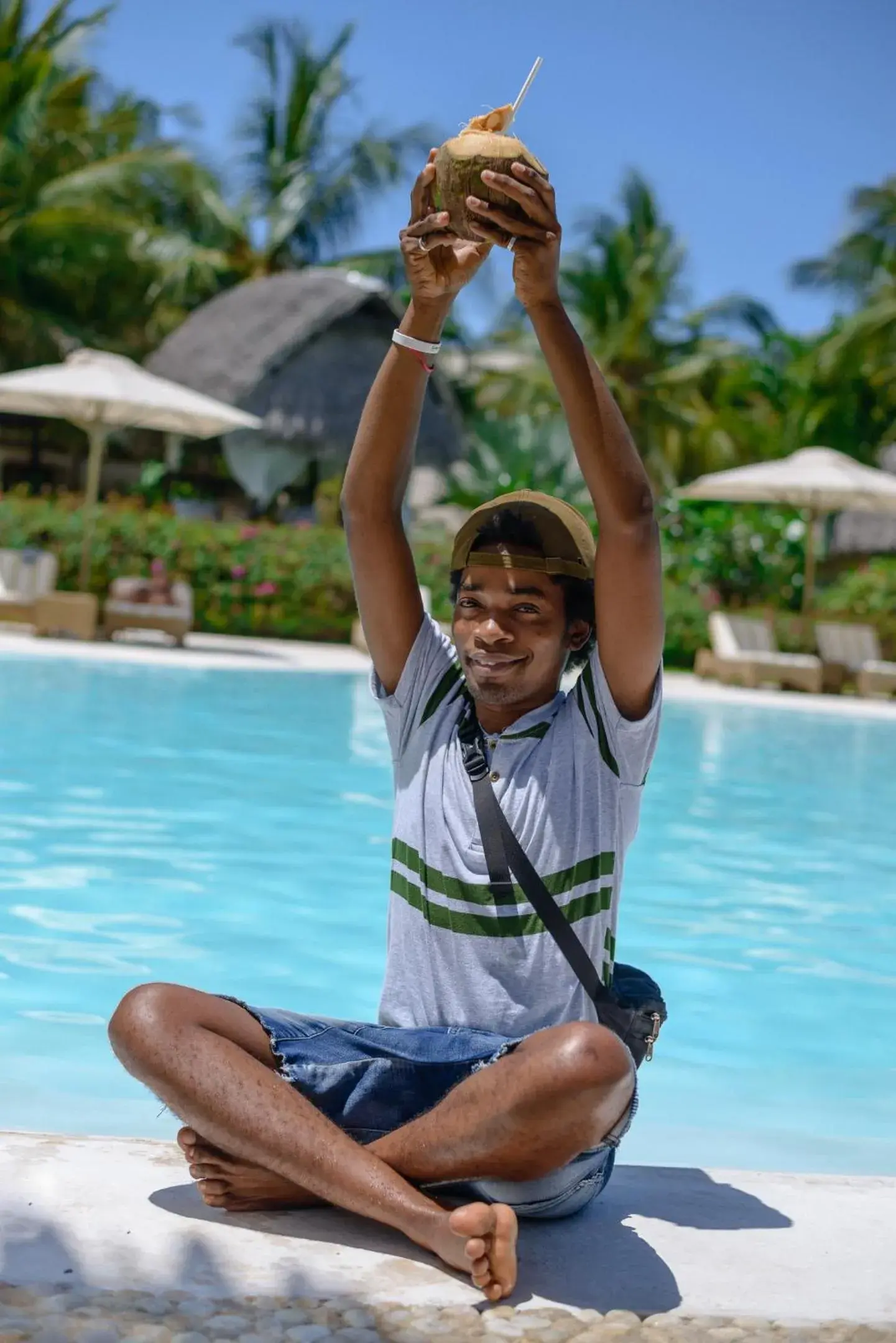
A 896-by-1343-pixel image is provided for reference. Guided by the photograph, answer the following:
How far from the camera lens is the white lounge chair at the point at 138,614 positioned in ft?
57.4

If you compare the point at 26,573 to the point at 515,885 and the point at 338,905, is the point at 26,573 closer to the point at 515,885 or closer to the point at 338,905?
the point at 338,905

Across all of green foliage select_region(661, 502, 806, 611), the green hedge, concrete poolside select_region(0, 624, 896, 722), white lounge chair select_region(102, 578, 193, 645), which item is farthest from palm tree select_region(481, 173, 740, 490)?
white lounge chair select_region(102, 578, 193, 645)

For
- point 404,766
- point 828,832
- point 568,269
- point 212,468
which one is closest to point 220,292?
point 212,468

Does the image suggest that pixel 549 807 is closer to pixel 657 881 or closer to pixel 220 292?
pixel 657 881

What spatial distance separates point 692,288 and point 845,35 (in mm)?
10156

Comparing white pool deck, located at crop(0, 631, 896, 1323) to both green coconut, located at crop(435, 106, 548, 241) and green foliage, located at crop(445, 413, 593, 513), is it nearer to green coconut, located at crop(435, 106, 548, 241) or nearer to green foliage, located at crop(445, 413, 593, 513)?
green coconut, located at crop(435, 106, 548, 241)

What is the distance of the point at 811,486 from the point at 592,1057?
19117mm

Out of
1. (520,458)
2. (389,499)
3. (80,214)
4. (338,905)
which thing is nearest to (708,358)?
(520,458)

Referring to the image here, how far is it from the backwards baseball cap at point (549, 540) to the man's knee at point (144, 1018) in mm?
956

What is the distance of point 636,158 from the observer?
41.0 meters

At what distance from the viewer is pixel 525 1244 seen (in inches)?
104

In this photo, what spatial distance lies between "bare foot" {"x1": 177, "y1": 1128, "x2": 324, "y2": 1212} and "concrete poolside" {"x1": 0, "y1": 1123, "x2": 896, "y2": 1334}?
0.07ft

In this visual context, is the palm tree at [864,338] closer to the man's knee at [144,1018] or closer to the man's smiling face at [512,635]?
the man's smiling face at [512,635]

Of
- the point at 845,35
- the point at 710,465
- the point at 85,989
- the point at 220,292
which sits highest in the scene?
the point at 845,35
